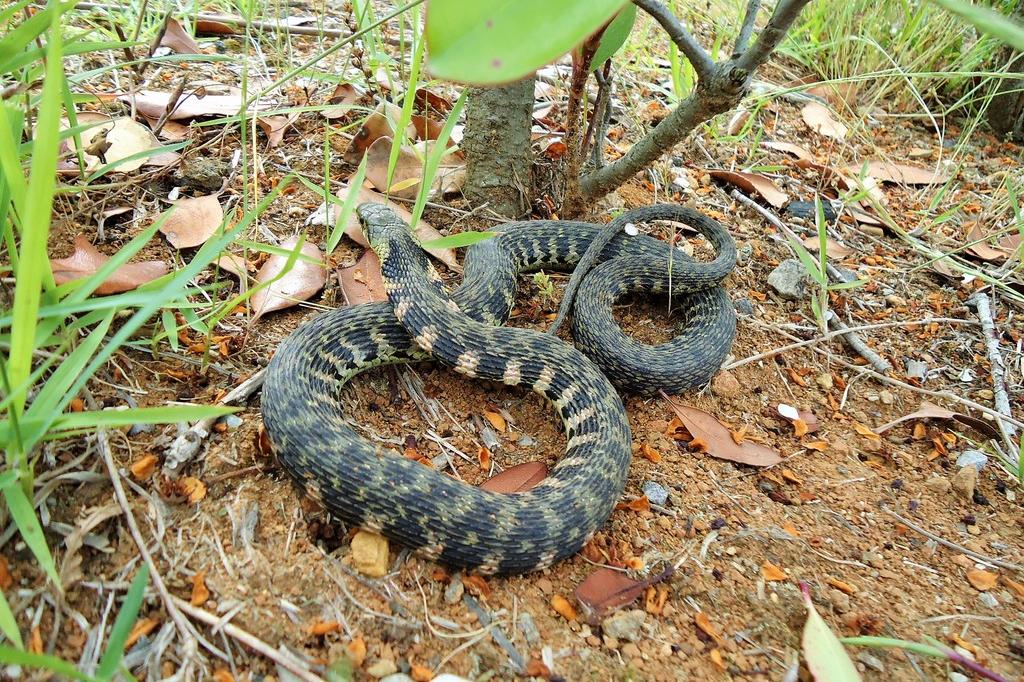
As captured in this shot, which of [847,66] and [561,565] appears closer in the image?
[561,565]

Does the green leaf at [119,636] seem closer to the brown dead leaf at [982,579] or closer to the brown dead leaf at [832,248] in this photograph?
the brown dead leaf at [982,579]

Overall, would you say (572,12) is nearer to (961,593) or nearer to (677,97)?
(961,593)

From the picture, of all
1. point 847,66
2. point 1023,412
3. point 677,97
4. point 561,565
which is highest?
point 847,66

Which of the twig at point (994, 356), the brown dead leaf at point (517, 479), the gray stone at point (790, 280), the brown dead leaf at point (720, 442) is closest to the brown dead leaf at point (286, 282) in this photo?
the brown dead leaf at point (517, 479)

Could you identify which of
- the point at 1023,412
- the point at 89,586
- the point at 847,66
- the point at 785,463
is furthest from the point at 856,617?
the point at 847,66

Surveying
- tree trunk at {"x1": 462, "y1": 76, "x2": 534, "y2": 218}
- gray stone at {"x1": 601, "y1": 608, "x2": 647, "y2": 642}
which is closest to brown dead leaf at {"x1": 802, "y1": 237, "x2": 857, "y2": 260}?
tree trunk at {"x1": 462, "y1": 76, "x2": 534, "y2": 218}

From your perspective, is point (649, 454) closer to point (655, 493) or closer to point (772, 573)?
point (655, 493)

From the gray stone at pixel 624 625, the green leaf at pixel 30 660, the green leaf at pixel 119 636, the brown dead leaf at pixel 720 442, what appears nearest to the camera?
the green leaf at pixel 30 660
